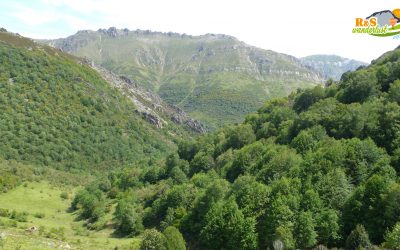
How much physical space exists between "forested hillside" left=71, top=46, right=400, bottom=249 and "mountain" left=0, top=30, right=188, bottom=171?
121ft

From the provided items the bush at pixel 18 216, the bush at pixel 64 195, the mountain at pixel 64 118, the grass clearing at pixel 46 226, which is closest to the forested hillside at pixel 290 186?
the grass clearing at pixel 46 226

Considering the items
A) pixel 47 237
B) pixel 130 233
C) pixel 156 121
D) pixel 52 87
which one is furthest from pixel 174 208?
pixel 156 121

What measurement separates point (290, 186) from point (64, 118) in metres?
112

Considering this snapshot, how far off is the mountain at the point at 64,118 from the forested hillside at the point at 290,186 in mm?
36882

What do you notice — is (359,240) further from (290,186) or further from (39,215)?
(39,215)

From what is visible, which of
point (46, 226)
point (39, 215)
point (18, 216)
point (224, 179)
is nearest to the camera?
point (46, 226)

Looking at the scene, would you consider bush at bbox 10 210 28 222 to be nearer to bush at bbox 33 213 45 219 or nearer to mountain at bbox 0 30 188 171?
bush at bbox 33 213 45 219

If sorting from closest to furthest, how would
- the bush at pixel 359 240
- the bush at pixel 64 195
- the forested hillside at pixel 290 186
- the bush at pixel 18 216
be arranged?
the bush at pixel 359 240 < the forested hillside at pixel 290 186 < the bush at pixel 18 216 < the bush at pixel 64 195

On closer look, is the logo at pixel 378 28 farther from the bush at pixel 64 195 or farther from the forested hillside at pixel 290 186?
the bush at pixel 64 195

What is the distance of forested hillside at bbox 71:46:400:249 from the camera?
50719mm

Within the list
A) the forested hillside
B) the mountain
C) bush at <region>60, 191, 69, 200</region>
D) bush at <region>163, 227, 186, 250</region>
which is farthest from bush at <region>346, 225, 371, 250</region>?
the mountain

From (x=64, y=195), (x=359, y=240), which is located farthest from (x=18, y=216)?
(x=359, y=240)

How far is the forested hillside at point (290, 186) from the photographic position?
50719 millimetres

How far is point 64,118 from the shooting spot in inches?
5871
